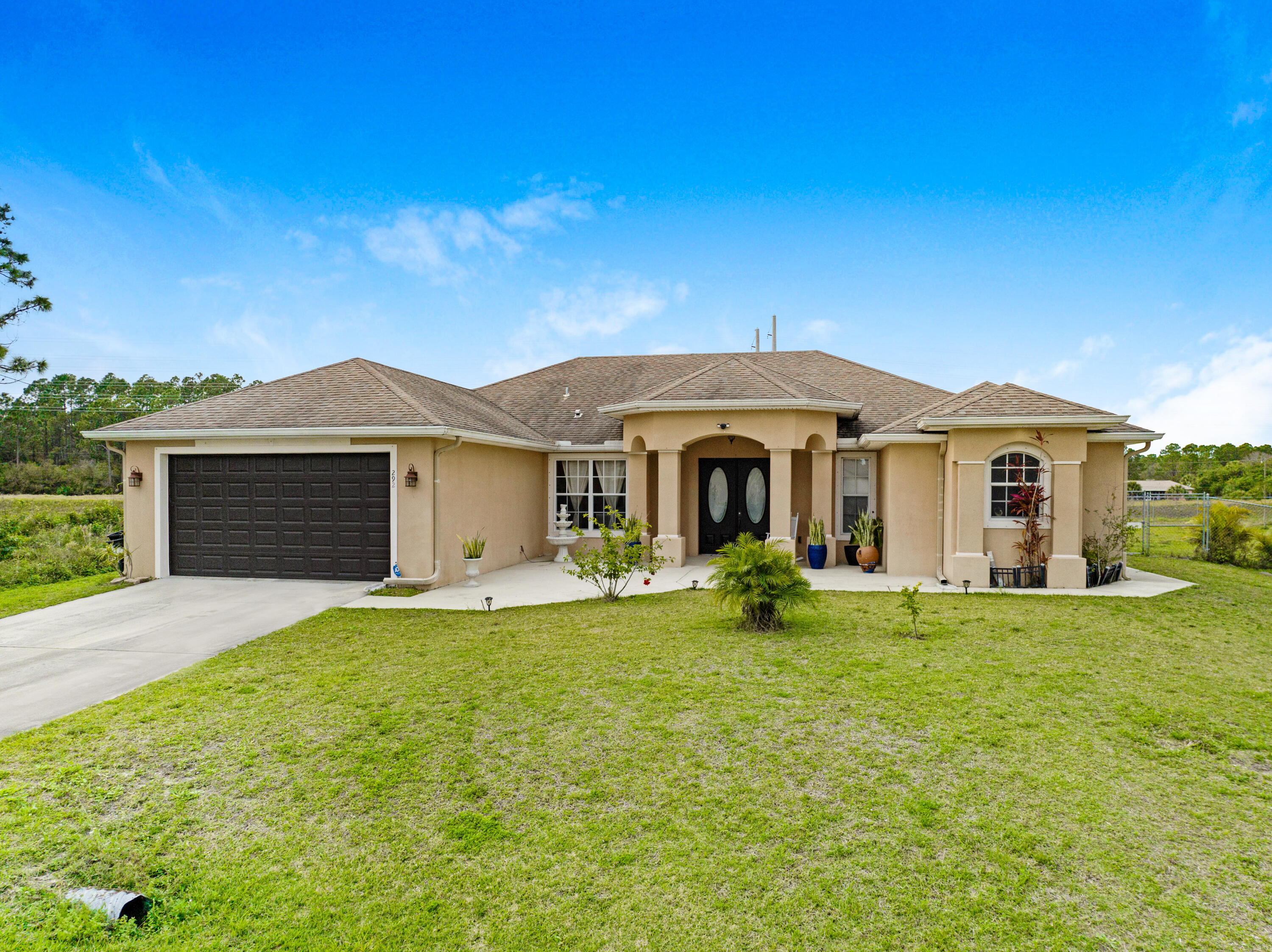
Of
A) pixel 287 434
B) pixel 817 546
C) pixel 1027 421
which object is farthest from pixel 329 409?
pixel 1027 421

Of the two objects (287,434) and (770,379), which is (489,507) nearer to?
(287,434)

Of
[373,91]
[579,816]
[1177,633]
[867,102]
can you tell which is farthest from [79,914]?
[867,102]

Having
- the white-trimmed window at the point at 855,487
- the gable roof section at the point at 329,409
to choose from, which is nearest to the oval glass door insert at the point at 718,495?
the white-trimmed window at the point at 855,487

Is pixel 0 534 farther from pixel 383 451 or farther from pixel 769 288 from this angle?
pixel 769 288

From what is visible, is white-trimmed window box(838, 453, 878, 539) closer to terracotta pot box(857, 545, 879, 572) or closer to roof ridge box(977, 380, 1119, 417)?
terracotta pot box(857, 545, 879, 572)

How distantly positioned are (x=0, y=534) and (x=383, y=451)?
1264cm

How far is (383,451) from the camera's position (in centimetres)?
1166

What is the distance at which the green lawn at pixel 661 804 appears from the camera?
292 cm

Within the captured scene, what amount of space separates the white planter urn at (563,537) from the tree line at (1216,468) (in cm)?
3501

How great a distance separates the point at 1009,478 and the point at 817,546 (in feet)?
13.3

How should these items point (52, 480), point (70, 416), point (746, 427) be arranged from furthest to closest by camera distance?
point (70, 416), point (52, 480), point (746, 427)

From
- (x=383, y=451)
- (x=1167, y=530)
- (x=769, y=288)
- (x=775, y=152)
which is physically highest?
(x=775, y=152)

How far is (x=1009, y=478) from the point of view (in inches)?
459

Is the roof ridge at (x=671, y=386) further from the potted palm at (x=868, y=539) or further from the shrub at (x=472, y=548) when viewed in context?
the potted palm at (x=868, y=539)
